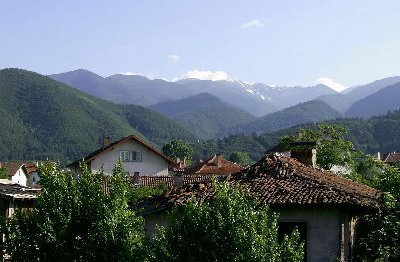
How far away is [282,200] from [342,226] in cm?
178

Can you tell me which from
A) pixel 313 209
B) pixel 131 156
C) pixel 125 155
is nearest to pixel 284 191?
pixel 313 209

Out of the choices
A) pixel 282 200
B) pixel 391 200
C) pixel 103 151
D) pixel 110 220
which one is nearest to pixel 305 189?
pixel 282 200

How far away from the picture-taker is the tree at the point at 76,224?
11.8 meters

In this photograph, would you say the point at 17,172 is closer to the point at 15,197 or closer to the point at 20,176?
the point at 20,176

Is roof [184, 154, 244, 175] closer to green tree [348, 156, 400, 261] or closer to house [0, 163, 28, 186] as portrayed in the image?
house [0, 163, 28, 186]

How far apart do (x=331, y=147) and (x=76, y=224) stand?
110 ft

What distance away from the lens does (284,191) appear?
54.9 ft

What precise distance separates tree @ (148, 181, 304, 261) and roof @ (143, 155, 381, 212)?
452 centimetres

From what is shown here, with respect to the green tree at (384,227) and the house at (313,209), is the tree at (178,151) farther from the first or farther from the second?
the house at (313,209)

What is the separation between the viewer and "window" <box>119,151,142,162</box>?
64938 millimetres

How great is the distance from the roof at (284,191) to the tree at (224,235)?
452 centimetres

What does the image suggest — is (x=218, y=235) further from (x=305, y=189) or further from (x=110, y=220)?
(x=305, y=189)

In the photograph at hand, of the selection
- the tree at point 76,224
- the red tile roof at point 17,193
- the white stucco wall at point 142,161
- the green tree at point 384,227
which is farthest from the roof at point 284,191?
the white stucco wall at point 142,161

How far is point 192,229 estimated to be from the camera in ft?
33.3
